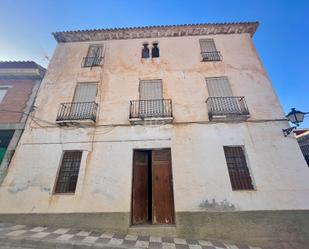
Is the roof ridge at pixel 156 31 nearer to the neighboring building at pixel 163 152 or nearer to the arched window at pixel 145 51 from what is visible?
the arched window at pixel 145 51

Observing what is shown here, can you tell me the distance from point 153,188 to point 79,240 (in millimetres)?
2807

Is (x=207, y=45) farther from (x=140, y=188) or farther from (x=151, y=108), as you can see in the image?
(x=140, y=188)

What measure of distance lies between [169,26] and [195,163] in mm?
8519

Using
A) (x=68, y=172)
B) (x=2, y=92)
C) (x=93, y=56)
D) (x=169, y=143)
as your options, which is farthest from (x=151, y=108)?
(x=2, y=92)

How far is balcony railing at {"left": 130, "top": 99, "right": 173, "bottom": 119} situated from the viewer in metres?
6.73

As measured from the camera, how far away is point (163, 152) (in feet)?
20.5

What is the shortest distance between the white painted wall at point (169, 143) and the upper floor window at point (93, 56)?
51 cm

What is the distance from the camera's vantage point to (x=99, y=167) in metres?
5.84

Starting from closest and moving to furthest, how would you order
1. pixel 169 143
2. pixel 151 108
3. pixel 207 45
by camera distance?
pixel 169 143
pixel 151 108
pixel 207 45

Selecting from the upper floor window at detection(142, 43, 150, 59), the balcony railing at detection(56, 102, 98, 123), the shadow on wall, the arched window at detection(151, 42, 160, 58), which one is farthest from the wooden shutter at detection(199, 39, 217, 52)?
the shadow on wall

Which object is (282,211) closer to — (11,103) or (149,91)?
(149,91)

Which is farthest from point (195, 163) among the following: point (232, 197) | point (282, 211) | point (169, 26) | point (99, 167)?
point (169, 26)

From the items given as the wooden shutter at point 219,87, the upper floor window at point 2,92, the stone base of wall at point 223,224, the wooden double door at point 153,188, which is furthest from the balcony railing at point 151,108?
the upper floor window at point 2,92

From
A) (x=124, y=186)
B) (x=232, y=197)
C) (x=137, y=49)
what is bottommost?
(x=232, y=197)
